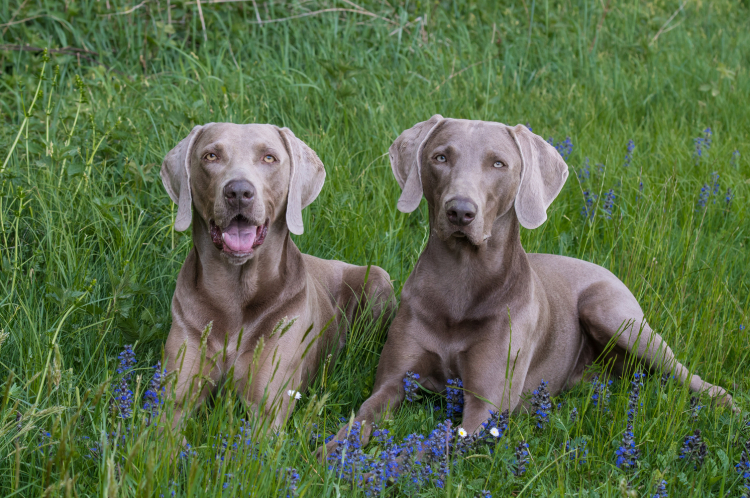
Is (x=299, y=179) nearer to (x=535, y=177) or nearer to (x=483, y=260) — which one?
(x=483, y=260)

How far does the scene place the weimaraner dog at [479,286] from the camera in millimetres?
3355

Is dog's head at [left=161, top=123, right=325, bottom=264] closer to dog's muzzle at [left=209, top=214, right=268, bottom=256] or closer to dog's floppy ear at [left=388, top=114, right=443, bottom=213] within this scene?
dog's muzzle at [left=209, top=214, right=268, bottom=256]

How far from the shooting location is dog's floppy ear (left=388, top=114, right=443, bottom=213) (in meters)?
3.55

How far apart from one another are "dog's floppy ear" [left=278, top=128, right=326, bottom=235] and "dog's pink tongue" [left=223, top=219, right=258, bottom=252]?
21 cm

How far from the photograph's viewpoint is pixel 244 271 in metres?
3.50

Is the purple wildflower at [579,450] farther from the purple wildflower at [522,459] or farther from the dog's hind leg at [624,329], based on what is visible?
the dog's hind leg at [624,329]

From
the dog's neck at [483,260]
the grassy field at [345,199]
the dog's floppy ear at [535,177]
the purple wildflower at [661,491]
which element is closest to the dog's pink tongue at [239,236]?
the grassy field at [345,199]

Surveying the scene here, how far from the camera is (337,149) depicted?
535 cm

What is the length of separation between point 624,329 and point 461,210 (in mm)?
1019

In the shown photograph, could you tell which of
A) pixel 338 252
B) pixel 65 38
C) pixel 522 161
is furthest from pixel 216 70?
pixel 522 161

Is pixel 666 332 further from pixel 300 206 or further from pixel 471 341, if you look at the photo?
pixel 300 206

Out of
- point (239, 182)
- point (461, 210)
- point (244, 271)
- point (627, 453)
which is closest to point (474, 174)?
point (461, 210)

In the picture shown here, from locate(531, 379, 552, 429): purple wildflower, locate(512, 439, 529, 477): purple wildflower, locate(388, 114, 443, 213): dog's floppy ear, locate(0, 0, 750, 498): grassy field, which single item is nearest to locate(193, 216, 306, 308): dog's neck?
locate(0, 0, 750, 498): grassy field

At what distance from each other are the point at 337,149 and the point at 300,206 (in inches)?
72.8
